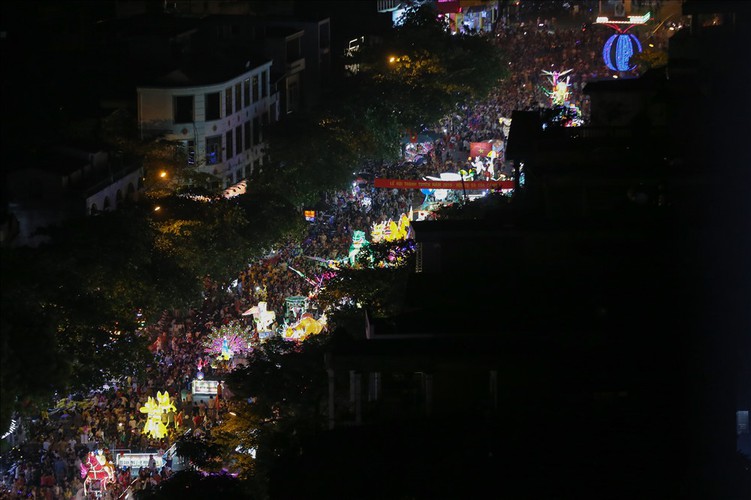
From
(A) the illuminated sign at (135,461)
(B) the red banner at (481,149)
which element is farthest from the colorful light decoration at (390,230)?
(A) the illuminated sign at (135,461)

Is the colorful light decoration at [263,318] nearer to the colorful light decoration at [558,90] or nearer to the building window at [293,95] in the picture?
the colorful light decoration at [558,90]

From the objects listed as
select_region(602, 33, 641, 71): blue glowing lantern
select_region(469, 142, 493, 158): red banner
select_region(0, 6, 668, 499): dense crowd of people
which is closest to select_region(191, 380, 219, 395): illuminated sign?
select_region(0, 6, 668, 499): dense crowd of people

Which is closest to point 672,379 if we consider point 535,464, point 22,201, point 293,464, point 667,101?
point 535,464

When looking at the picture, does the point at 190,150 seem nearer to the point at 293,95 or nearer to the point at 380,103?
the point at 380,103

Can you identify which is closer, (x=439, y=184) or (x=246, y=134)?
(x=439, y=184)

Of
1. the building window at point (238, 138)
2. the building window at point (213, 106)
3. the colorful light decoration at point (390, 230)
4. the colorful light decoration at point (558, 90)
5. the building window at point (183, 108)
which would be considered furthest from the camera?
the colorful light decoration at point (558, 90)

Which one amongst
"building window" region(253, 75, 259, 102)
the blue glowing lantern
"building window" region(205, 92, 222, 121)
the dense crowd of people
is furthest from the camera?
the blue glowing lantern

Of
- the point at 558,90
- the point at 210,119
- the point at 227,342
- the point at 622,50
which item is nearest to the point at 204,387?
the point at 227,342

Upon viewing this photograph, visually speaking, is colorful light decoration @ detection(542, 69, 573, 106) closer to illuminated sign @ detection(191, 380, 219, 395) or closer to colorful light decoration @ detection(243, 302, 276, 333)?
colorful light decoration @ detection(243, 302, 276, 333)
